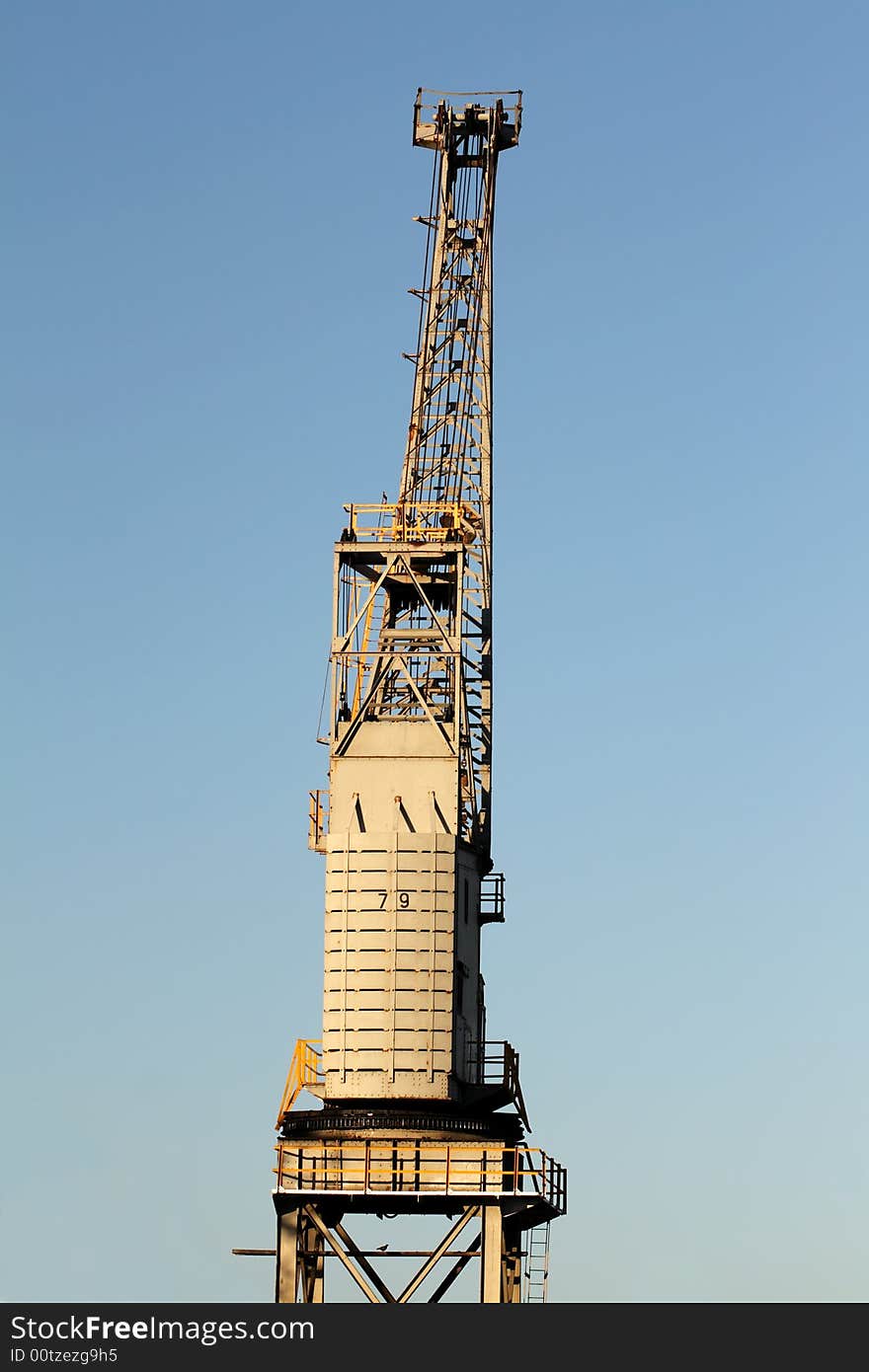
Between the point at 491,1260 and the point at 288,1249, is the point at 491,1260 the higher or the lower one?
the lower one

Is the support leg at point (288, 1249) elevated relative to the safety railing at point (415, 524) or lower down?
lower down

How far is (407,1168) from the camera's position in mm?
91625

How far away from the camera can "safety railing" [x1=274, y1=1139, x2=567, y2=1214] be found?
90938 mm

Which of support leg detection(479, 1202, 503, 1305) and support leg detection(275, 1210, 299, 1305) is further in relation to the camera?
support leg detection(275, 1210, 299, 1305)

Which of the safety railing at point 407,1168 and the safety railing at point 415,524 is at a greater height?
the safety railing at point 415,524

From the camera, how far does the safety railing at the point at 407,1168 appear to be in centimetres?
9094

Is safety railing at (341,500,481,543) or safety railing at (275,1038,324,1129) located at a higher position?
safety railing at (341,500,481,543)

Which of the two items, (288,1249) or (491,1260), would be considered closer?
(491,1260)

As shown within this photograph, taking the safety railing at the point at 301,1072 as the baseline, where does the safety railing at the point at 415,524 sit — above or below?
above

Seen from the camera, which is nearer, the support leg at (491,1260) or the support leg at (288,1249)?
the support leg at (491,1260)

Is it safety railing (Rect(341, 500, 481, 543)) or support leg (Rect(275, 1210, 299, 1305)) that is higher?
safety railing (Rect(341, 500, 481, 543))

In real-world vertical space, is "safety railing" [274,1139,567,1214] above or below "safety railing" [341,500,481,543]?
below
